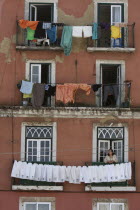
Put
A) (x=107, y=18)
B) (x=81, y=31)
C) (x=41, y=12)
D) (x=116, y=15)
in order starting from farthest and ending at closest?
(x=41, y=12) < (x=107, y=18) < (x=116, y=15) < (x=81, y=31)

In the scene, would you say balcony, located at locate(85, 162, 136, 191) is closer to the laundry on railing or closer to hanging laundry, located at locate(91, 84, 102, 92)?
the laundry on railing

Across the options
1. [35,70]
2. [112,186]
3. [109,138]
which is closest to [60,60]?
[35,70]

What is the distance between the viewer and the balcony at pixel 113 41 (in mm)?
32312

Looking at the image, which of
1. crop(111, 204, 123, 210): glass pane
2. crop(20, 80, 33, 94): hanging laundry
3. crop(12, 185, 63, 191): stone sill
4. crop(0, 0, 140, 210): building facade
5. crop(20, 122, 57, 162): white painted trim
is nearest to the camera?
crop(12, 185, 63, 191): stone sill

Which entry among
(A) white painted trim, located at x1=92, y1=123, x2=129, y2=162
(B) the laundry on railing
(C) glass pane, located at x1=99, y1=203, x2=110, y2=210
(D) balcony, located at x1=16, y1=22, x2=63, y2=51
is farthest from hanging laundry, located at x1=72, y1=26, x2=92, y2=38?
(C) glass pane, located at x1=99, y1=203, x2=110, y2=210

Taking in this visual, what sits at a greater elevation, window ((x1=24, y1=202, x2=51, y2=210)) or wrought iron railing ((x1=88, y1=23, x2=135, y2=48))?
wrought iron railing ((x1=88, y1=23, x2=135, y2=48))

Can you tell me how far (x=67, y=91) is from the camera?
104 feet

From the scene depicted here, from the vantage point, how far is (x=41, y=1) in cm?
3303

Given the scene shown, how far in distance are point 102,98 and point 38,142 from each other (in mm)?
3619

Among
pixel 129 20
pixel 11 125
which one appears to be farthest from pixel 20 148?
pixel 129 20

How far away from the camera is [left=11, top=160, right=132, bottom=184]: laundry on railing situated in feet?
102

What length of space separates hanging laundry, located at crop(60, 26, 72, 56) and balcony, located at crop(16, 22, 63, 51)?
31 centimetres

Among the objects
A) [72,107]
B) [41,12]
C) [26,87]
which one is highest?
[41,12]

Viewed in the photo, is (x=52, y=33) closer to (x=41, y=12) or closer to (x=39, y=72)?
(x=41, y=12)
